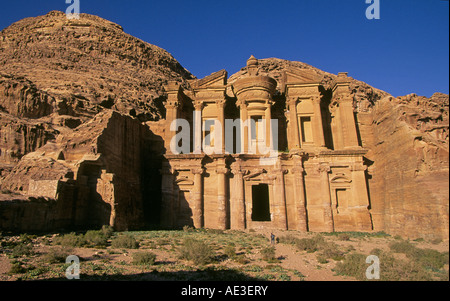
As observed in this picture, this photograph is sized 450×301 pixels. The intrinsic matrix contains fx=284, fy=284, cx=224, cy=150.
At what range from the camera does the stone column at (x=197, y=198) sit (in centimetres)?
2144

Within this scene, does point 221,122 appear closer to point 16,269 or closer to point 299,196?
point 299,196

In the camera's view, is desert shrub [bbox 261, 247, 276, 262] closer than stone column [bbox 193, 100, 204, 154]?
Yes

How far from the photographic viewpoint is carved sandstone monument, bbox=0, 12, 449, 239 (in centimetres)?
1546

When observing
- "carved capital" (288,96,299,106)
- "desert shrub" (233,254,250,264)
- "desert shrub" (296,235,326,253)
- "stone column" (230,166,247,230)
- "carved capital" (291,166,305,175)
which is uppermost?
"carved capital" (288,96,299,106)

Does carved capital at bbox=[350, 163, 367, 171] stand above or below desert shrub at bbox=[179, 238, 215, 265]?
above

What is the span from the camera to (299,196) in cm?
2109

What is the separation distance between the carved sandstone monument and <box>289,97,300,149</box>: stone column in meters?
0.10

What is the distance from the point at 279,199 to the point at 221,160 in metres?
5.26

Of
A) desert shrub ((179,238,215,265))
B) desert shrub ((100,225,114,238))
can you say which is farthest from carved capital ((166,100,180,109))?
desert shrub ((179,238,215,265))

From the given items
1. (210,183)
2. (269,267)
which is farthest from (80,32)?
(269,267)

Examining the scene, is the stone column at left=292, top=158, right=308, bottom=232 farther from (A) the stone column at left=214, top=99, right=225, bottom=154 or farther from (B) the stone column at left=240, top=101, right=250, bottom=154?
(A) the stone column at left=214, top=99, right=225, bottom=154

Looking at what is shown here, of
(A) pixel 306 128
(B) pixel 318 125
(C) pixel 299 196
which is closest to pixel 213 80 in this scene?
(A) pixel 306 128

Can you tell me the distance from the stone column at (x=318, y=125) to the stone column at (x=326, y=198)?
2422 mm
